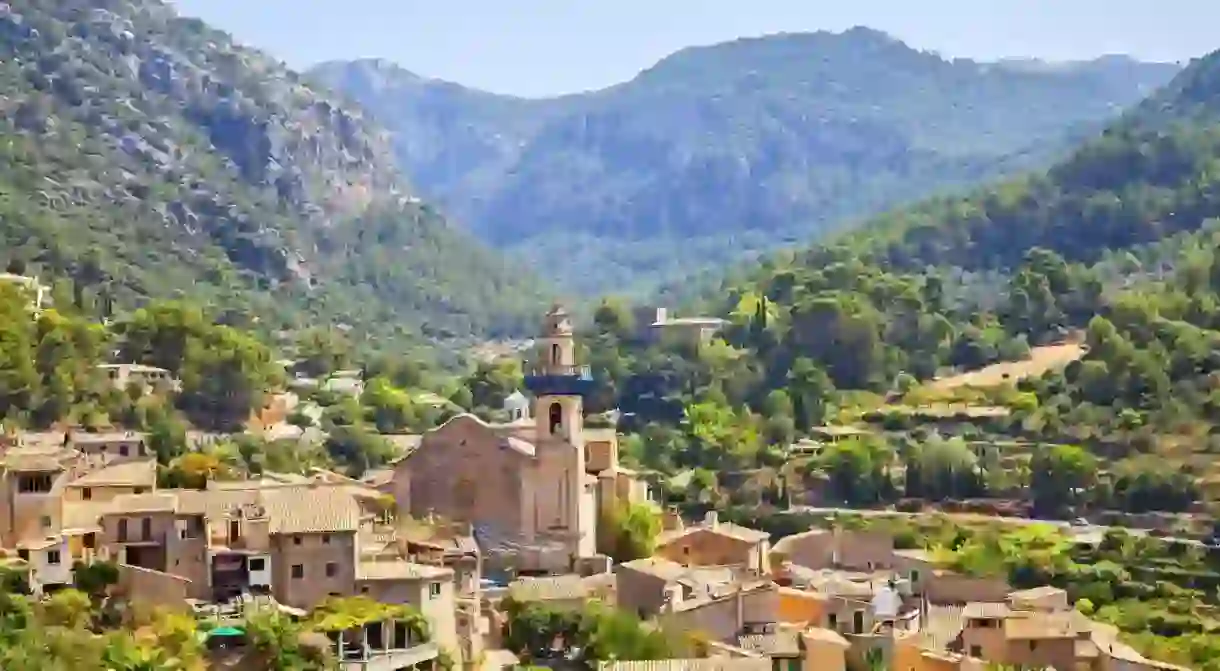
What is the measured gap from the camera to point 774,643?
1308 inches

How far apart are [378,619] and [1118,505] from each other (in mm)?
31946

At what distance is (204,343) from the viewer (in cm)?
5788

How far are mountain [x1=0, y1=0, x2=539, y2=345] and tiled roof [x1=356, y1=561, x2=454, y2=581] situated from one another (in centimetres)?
3965

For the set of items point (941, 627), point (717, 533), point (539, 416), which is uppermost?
point (539, 416)

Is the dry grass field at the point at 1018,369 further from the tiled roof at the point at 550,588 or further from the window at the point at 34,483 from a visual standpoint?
the window at the point at 34,483

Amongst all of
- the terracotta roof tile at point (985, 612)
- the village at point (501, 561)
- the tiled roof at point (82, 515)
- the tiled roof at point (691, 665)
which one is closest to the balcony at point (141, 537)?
the village at point (501, 561)

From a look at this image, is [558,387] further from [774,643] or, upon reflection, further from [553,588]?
[774,643]

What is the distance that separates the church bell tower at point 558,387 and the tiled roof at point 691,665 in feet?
26.6

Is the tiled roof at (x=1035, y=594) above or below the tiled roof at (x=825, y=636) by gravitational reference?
below

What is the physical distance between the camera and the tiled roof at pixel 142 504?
2964cm

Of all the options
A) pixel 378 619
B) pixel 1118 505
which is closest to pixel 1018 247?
pixel 1118 505

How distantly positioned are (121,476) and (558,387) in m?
9.42

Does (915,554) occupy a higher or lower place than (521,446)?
lower

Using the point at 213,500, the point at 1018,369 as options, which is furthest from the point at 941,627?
the point at 1018,369
